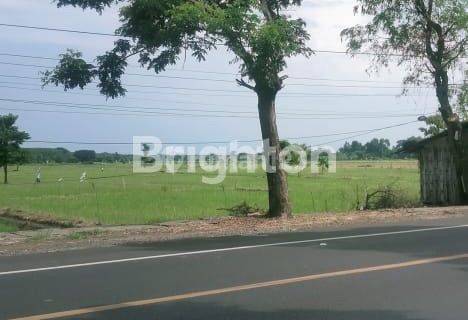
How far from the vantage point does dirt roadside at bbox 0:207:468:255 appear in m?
13.5

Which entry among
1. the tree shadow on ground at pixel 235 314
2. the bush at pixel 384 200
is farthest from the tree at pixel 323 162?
the tree shadow on ground at pixel 235 314

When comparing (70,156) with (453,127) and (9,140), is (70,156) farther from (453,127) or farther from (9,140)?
(453,127)

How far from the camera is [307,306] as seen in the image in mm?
6992

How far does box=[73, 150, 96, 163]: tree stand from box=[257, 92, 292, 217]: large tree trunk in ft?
265

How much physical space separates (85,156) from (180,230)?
85596 mm

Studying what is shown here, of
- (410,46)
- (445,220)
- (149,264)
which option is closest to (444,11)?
(410,46)

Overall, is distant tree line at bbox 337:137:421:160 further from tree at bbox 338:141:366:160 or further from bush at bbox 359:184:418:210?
bush at bbox 359:184:418:210

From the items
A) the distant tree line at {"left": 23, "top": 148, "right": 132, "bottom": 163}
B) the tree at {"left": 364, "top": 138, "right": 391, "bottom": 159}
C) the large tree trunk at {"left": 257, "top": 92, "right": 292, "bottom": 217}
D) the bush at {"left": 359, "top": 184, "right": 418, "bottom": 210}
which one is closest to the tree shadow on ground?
the large tree trunk at {"left": 257, "top": 92, "right": 292, "bottom": 217}

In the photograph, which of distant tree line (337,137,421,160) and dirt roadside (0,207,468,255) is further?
distant tree line (337,137,421,160)

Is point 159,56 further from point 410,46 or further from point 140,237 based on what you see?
point 410,46

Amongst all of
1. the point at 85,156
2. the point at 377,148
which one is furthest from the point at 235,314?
the point at 377,148

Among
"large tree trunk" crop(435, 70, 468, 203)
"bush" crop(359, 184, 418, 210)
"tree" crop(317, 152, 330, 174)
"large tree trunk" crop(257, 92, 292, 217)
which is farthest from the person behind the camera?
"tree" crop(317, 152, 330, 174)

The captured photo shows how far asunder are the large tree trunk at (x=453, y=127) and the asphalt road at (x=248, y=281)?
494 inches

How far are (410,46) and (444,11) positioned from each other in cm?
177
